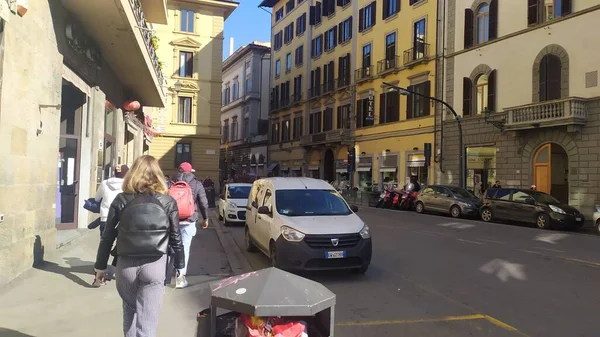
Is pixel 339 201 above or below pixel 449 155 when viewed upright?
below

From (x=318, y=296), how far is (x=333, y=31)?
42.4 m

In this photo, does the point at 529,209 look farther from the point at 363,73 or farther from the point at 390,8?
the point at 363,73

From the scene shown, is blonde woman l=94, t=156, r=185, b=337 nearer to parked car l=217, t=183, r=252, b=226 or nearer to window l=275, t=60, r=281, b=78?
parked car l=217, t=183, r=252, b=226

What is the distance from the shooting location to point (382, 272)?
26.8ft

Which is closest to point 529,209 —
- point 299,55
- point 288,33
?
point 299,55

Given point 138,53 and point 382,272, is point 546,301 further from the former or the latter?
point 138,53

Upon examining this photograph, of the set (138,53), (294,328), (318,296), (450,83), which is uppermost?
(450,83)

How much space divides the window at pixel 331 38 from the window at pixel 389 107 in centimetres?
987

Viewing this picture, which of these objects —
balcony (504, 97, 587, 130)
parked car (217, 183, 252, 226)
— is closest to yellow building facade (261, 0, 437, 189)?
balcony (504, 97, 587, 130)

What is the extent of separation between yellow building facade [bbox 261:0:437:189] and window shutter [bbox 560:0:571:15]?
880cm

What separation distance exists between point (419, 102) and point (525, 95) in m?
8.17

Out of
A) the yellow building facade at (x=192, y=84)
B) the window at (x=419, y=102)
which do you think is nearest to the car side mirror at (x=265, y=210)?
the window at (x=419, y=102)

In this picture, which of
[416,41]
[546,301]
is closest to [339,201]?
[546,301]

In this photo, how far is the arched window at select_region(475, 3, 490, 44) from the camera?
26.3 m
